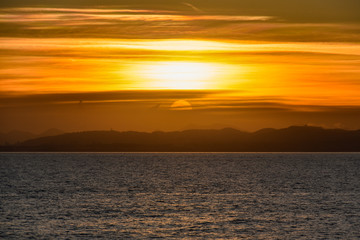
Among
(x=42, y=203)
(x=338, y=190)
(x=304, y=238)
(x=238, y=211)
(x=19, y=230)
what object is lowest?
(x=304, y=238)

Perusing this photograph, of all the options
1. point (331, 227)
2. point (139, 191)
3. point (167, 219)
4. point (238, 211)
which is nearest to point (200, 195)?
point (139, 191)

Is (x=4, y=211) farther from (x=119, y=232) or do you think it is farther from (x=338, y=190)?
(x=338, y=190)

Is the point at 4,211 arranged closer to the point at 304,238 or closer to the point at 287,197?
the point at 304,238

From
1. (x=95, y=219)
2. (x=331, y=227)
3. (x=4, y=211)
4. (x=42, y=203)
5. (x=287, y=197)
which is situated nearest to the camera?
(x=331, y=227)

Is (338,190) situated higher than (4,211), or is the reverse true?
(338,190)

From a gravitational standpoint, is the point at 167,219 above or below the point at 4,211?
below

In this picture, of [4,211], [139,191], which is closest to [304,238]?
[4,211]

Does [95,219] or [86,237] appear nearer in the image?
[86,237]

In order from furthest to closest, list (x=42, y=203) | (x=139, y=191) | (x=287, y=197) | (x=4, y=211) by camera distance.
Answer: (x=139, y=191)
(x=287, y=197)
(x=42, y=203)
(x=4, y=211)

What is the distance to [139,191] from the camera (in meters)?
112

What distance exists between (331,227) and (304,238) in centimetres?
763

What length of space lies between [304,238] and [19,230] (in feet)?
93.9

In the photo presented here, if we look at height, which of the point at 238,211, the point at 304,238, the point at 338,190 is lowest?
the point at 304,238

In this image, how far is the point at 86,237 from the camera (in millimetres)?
59125
